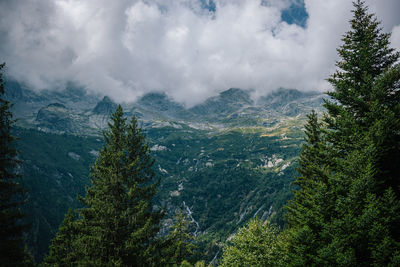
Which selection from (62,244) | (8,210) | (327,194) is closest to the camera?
(327,194)

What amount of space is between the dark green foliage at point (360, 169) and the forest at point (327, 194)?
73mm

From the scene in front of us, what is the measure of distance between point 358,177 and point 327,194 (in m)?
2.88

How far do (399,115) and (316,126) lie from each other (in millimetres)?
11751

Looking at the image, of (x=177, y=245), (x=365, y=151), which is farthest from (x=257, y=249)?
(x=365, y=151)

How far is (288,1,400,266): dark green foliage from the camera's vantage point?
15.3m

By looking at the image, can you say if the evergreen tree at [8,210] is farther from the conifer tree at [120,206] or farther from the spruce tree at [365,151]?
the spruce tree at [365,151]

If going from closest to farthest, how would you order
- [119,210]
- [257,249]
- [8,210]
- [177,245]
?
[8,210] < [119,210] < [257,249] < [177,245]

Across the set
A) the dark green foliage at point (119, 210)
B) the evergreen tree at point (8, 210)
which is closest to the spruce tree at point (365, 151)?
the dark green foliage at point (119, 210)

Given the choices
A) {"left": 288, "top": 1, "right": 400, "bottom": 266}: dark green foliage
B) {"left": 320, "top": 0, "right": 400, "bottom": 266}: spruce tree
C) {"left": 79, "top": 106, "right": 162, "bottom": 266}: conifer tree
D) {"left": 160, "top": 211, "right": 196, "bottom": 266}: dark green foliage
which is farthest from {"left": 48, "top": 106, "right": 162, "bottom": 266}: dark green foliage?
{"left": 320, "top": 0, "right": 400, "bottom": 266}: spruce tree

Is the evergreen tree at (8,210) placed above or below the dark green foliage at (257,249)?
above

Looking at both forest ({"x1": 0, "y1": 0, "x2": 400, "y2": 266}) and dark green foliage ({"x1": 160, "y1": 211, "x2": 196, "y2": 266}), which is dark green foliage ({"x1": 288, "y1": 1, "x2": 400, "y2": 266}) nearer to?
forest ({"x1": 0, "y1": 0, "x2": 400, "y2": 266})

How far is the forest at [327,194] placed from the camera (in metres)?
15.8

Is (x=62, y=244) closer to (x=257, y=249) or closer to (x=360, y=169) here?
(x=257, y=249)

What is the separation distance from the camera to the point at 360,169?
54.1 feet
